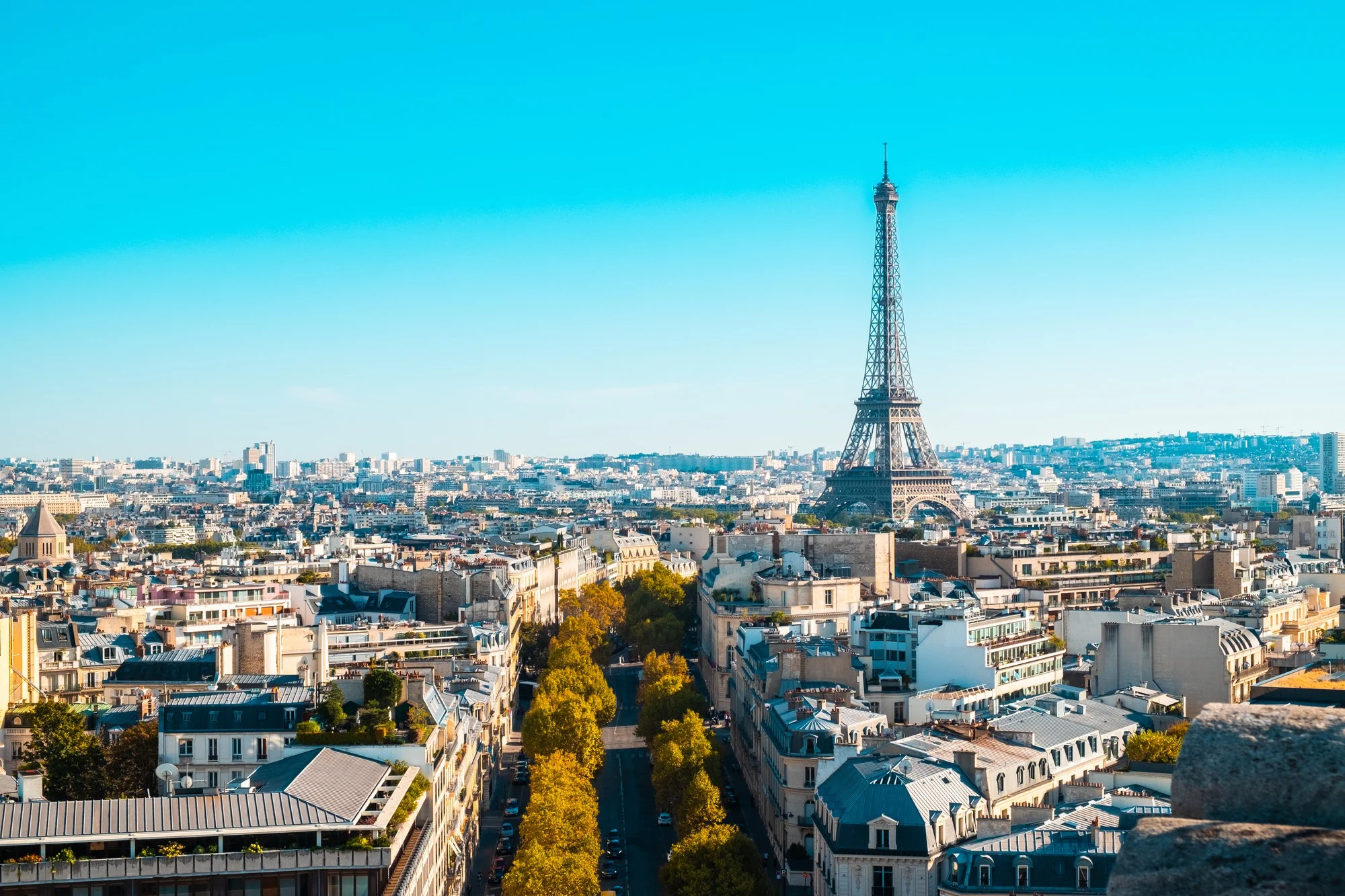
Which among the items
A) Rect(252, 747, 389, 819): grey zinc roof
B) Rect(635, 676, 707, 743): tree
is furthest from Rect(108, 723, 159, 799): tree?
Rect(635, 676, 707, 743): tree

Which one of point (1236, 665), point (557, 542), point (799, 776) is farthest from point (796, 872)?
point (557, 542)

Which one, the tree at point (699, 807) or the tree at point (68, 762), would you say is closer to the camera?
the tree at point (68, 762)

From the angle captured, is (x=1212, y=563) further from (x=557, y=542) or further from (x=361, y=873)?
(x=361, y=873)

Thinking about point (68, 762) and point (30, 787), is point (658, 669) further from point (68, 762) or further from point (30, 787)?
point (30, 787)

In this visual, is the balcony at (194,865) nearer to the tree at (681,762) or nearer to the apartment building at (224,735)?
the apartment building at (224,735)

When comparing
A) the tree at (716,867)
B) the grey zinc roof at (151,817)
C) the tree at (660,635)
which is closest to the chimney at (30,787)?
the grey zinc roof at (151,817)
